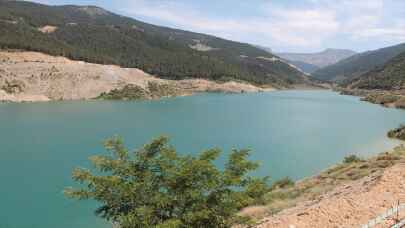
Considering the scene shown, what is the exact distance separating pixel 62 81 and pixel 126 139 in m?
65.5

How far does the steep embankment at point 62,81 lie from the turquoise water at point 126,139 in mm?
17292

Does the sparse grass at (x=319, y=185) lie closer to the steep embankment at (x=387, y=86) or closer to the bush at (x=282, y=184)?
the bush at (x=282, y=184)

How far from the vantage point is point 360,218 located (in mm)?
13750

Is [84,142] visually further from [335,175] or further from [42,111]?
[42,111]

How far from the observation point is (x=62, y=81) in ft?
338

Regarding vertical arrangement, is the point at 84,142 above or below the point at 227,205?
below

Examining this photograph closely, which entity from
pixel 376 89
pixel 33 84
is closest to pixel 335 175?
pixel 33 84

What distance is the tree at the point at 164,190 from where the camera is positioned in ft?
41.4

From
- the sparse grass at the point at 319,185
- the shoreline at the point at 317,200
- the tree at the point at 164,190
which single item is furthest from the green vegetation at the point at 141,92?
the tree at the point at 164,190

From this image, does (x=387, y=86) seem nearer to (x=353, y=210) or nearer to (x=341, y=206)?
(x=341, y=206)

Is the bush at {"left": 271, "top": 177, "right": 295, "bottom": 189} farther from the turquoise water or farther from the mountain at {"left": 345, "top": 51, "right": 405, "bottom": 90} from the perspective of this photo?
the mountain at {"left": 345, "top": 51, "right": 405, "bottom": 90}

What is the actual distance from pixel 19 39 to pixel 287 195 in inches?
4884

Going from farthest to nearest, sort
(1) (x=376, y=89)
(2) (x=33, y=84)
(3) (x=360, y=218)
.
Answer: (1) (x=376, y=89) → (2) (x=33, y=84) → (3) (x=360, y=218)

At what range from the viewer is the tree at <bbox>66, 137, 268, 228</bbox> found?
1262 centimetres
